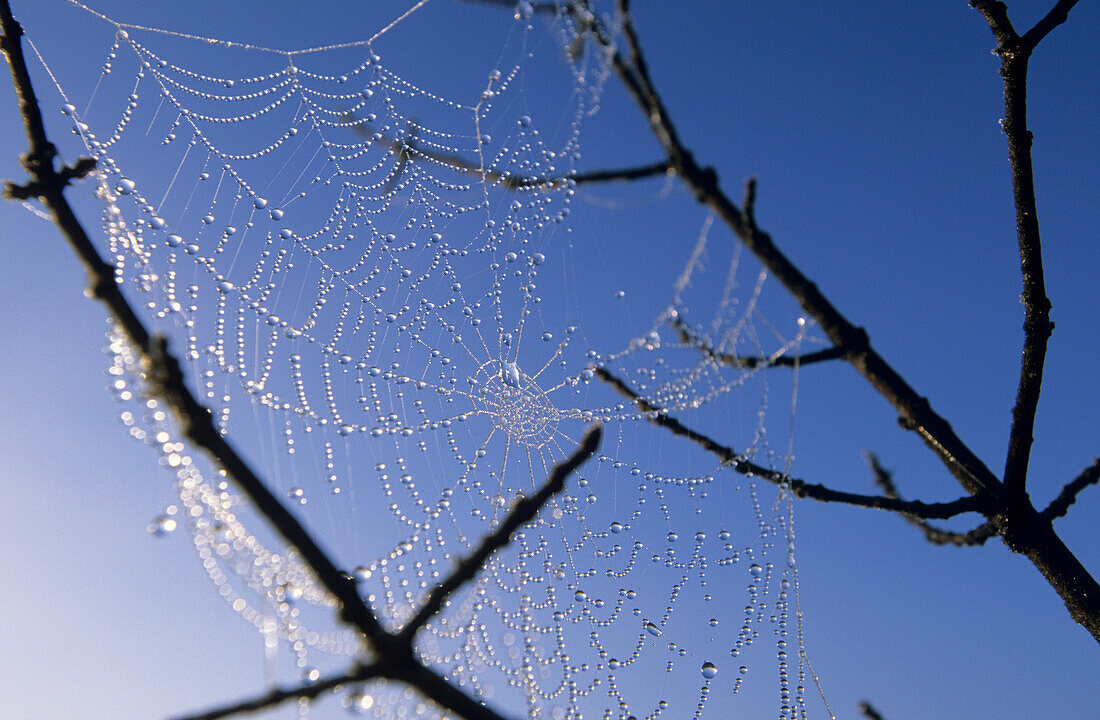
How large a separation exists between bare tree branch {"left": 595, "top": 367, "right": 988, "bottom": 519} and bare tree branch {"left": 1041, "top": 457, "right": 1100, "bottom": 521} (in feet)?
0.71

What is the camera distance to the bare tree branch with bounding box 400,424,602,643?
0.79 metres

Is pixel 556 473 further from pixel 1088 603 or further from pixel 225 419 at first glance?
pixel 225 419

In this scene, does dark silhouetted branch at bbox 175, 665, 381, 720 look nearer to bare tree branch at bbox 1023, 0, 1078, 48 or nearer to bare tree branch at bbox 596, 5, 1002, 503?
bare tree branch at bbox 596, 5, 1002, 503

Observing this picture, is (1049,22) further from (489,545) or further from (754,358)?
(489,545)

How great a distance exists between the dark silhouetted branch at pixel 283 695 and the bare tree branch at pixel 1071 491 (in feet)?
7.79

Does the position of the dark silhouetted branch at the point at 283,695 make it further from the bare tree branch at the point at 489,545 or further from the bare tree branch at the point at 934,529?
the bare tree branch at the point at 934,529

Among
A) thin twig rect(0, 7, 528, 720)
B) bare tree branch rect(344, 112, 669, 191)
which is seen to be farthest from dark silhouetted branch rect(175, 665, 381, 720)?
bare tree branch rect(344, 112, 669, 191)

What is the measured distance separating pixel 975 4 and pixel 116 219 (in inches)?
134

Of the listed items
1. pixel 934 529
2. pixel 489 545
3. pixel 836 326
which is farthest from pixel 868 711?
pixel 489 545

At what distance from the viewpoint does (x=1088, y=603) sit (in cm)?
199

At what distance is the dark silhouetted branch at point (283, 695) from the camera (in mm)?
688

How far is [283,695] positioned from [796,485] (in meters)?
2.17

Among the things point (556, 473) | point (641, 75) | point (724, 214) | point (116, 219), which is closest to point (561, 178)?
point (641, 75)

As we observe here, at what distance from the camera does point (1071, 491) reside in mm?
2264
